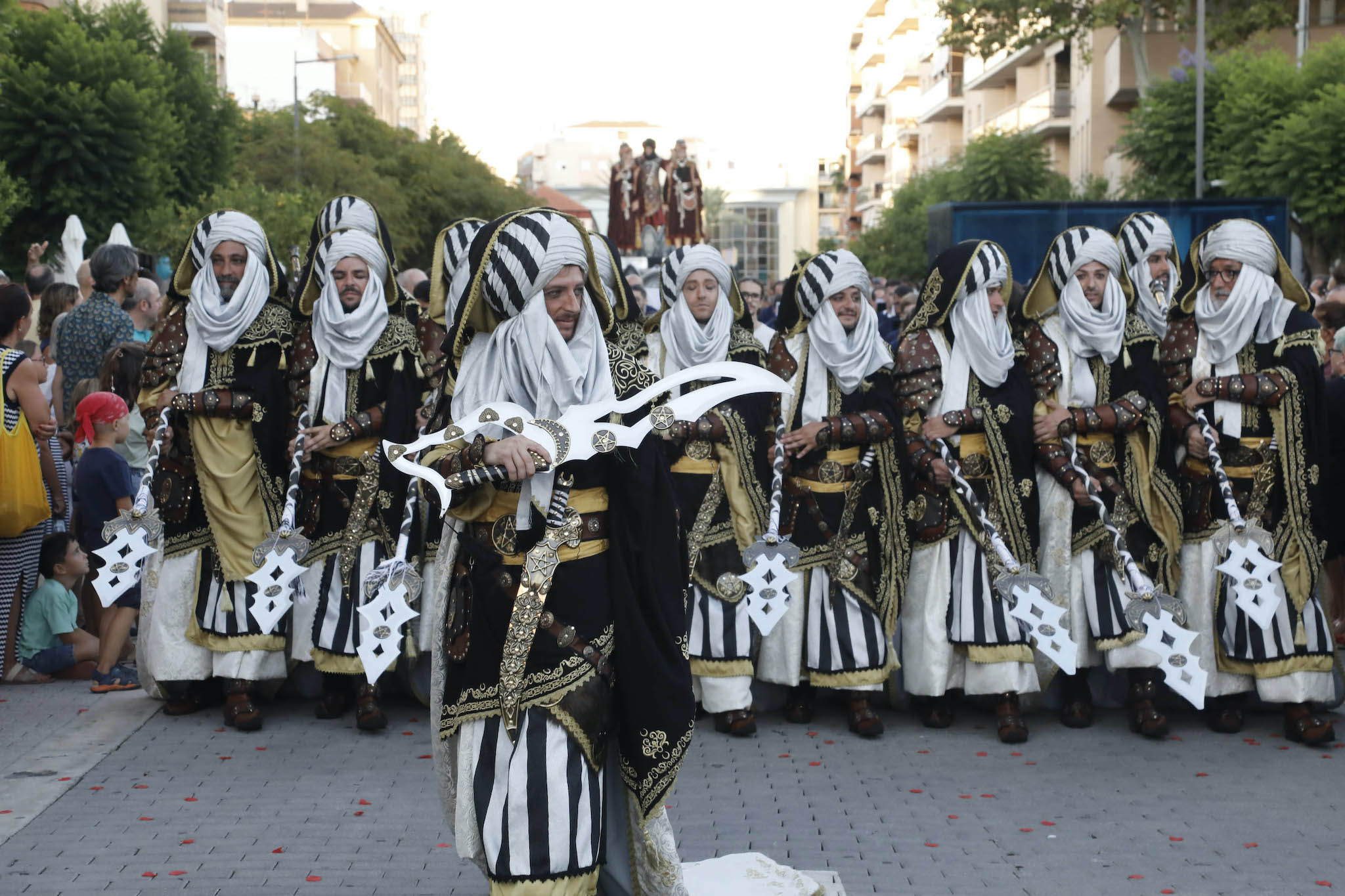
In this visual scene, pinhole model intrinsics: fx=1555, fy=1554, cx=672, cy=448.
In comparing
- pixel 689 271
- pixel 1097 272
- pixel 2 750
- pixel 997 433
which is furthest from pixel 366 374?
pixel 1097 272

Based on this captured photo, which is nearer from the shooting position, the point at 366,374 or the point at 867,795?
the point at 867,795

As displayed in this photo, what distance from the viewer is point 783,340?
280 inches

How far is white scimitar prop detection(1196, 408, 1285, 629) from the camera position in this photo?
253 inches

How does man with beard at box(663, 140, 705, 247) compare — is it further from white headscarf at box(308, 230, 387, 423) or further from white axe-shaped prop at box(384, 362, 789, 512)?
white axe-shaped prop at box(384, 362, 789, 512)

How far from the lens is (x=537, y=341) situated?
391 centimetres

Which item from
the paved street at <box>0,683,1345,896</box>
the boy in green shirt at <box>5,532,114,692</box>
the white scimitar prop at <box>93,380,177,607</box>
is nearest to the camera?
the paved street at <box>0,683,1345,896</box>

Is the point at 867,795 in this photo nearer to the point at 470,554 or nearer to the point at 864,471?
the point at 864,471

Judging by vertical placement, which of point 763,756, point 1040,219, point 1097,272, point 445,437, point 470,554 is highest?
point 1040,219

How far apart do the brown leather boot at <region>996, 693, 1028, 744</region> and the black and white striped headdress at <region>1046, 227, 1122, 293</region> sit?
6.00ft

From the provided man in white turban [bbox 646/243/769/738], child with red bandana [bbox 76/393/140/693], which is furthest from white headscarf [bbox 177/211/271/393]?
man in white turban [bbox 646/243/769/738]

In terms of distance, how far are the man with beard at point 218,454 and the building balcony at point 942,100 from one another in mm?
64405

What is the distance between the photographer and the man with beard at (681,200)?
33.7 metres

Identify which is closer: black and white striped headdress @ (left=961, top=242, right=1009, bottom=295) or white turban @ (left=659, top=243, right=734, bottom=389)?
black and white striped headdress @ (left=961, top=242, right=1009, bottom=295)

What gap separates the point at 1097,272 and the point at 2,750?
506cm
